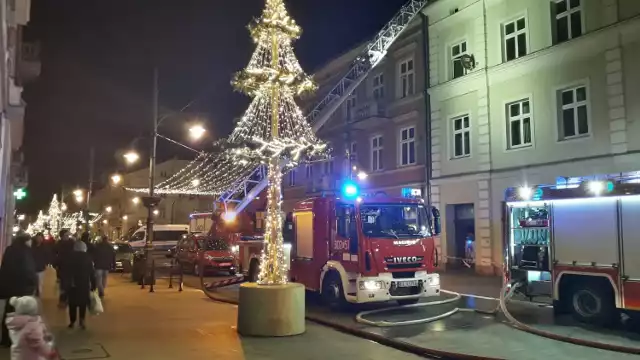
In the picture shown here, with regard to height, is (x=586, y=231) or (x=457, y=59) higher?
(x=457, y=59)

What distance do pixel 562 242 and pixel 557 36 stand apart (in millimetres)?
10681

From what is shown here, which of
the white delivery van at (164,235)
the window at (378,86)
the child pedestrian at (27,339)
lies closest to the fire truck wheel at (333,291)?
the child pedestrian at (27,339)

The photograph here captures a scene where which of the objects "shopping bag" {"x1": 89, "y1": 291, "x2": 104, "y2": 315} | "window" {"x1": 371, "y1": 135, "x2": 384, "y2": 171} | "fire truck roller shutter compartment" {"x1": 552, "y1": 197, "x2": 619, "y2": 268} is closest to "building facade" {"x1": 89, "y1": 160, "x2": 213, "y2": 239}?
"window" {"x1": 371, "y1": 135, "x2": 384, "y2": 171}

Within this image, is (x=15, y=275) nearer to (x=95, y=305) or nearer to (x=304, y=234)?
(x=95, y=305)

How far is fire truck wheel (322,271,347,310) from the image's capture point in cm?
1320

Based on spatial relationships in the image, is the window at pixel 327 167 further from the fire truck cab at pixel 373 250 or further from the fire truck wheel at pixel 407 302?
the fire truck wheel at pixel 407 302

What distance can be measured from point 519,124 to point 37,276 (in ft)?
53.4

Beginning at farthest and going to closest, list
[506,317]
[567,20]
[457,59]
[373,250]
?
1. [457,59]
2. [567,20]
3. [373,250]
4. [506,317]

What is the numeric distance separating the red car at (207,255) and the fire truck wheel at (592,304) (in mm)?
15191

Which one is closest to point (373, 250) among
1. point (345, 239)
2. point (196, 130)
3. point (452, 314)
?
point (345, 239)

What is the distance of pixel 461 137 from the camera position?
23.1 m

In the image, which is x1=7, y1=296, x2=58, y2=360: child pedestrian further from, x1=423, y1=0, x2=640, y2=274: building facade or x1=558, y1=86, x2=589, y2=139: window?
x1=558, y1=86, x2=589, y2=139: window

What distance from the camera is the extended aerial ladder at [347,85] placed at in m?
25.1

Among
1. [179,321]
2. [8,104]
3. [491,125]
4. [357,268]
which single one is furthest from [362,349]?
[8,104]
